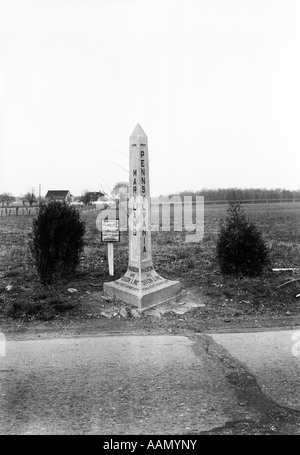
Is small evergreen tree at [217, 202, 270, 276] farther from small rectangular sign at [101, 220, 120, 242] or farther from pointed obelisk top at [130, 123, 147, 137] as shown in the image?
pointed obelisk top at [130, 123, 147, 137]

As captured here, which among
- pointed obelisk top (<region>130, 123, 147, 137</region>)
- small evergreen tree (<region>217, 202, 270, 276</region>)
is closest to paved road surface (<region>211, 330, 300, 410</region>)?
small evergreen tree (<region>217, 202, 270, 276</region>)

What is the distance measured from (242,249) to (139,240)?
8.06ft

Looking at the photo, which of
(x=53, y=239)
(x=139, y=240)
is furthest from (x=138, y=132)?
(x=53, y=239)

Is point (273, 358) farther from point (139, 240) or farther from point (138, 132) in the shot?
point (138, 132)

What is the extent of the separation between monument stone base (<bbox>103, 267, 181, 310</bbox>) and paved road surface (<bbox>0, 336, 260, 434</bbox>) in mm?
1566

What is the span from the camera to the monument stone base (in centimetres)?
719

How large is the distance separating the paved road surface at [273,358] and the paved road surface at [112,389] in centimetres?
41

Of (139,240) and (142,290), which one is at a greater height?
(139,240)

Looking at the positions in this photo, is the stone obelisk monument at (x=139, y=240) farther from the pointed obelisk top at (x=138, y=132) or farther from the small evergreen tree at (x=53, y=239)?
the small evergreen tree at (x=53, y=239)

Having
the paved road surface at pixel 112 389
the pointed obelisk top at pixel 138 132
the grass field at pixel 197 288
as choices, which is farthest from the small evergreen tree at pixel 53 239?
the paved road surface at pixel 112 389

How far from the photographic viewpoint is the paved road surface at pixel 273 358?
160 inches

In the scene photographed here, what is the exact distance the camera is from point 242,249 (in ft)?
28.8
